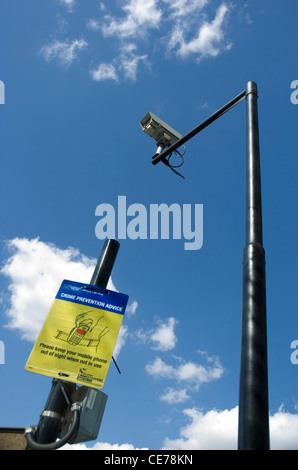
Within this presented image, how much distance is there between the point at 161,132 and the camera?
603 cm

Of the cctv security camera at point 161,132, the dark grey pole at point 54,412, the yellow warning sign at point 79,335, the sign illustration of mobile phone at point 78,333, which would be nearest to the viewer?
the dark grey pole at point 54,412

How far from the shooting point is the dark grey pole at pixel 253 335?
6.32ft

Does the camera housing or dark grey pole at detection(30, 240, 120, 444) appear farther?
the camera housing

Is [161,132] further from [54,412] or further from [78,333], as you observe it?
[54,412]

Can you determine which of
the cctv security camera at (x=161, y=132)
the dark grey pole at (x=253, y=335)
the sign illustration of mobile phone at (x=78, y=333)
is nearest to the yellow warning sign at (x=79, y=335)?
the sign illustration of mobile phone at (x=78, y=333)

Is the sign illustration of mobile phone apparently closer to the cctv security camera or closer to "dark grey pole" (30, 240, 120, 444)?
"dark grey pole" (30, 240, 120, 444)

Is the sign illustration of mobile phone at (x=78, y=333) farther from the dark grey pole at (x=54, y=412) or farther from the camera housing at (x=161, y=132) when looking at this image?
the camera housing at (x=161, y=132)

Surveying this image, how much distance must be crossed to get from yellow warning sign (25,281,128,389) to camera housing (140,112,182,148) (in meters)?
3.51

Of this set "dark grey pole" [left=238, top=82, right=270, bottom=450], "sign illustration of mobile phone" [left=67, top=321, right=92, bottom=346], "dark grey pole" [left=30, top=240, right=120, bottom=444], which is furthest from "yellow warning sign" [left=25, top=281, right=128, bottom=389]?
"dark grey pole" [left=238, top=82, right=270, bottom=450]

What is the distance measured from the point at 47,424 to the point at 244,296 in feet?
6.65

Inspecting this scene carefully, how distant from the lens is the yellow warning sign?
2.92m

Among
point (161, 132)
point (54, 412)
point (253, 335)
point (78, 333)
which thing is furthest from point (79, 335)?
point (161, 132)

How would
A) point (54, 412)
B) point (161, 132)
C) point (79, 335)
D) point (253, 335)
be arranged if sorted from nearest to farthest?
point (253, 335), point (54, 412), point (79, 335), point (161, 132)
